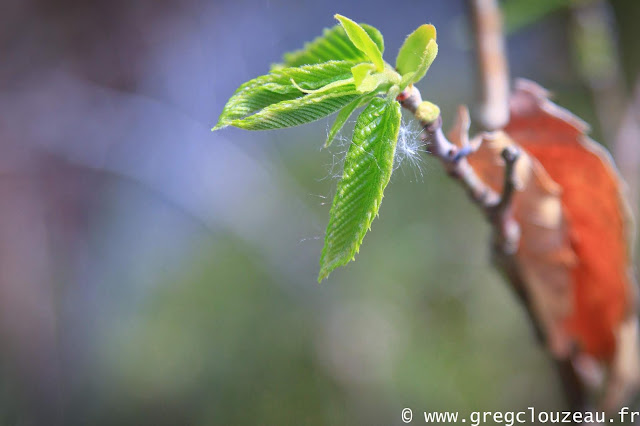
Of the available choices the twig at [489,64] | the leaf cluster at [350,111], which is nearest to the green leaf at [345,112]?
the leaf cluster at [350,111]

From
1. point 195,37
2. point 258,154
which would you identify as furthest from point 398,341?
point 195,37

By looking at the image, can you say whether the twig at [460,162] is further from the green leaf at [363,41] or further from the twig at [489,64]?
the twig at [489,64]

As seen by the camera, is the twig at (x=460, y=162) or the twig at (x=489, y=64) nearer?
the twig at (x=460, y=162)

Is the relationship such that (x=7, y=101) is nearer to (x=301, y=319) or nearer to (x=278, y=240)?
(x=278, y=240)

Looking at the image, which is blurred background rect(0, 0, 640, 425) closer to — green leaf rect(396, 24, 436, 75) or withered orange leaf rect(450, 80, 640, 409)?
withered orange leaf rect(450, 80, 640, 409)

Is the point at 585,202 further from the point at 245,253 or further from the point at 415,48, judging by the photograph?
the point at 245,253
